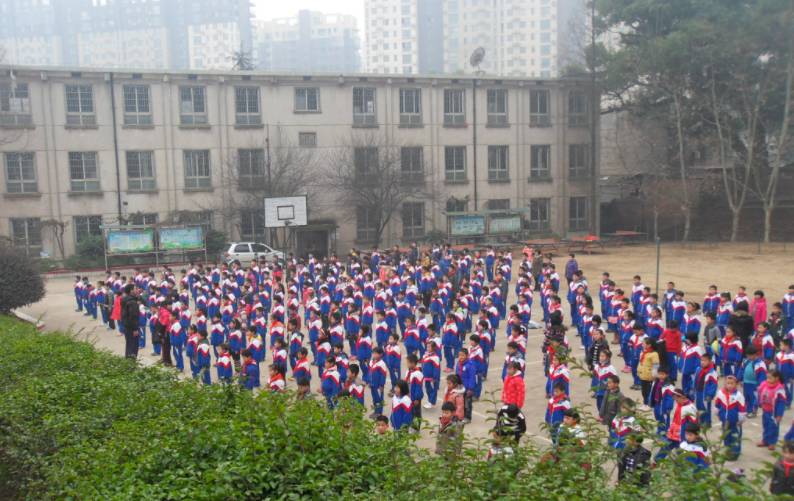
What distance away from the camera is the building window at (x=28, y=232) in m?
32.9

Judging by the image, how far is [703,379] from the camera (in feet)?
35.2

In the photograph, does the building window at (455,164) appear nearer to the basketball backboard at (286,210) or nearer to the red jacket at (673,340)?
the basketball backboard at (286,210)

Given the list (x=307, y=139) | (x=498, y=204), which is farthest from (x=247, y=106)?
(x=498, y=204)

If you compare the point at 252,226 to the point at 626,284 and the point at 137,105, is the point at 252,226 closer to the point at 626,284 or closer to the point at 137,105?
the point at 137,105

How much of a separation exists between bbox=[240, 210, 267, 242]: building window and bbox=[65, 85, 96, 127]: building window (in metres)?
8.45

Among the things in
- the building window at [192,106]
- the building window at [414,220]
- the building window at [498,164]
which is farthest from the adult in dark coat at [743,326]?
the building window at [192,106]

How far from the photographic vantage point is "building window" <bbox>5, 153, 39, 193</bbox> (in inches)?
1286

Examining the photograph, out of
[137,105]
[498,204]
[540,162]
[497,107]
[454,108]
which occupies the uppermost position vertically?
[497,107]

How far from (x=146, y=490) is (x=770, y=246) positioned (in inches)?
1439

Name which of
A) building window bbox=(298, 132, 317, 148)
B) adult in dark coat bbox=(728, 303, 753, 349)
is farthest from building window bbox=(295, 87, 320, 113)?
adult in dark coat bbox=(728, 303, 753, 349)

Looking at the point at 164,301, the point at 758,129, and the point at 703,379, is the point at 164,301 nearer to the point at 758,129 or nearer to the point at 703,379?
the point at 703,379

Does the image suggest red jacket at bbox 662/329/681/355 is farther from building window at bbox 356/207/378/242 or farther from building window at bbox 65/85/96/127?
building window at bbox 65/85/96/127

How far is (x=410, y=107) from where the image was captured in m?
38.8

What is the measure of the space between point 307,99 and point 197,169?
675 cm
